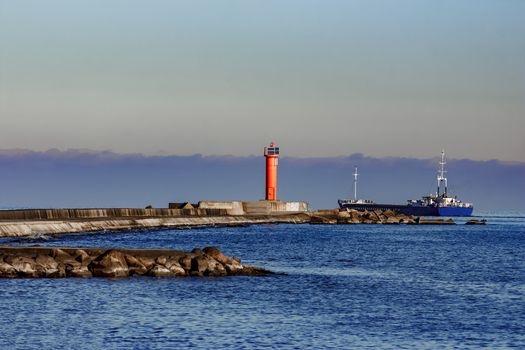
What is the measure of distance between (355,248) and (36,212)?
2630 cm

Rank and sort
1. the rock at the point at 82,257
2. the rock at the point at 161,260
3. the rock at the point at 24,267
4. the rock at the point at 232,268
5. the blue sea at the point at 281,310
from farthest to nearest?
1. the rock at the point at 232,268
2. the rock at the point at 161,260
3. the rock at the point at 82,257
4. the rock at the point at 24,267
5. the blue sea at the point at 281,310

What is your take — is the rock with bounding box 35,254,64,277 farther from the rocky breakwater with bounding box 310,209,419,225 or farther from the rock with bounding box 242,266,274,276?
the rocky breakwater with bounding box 310,209,419,225

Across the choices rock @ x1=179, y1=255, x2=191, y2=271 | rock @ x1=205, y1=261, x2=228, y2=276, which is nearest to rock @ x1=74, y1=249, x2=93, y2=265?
rock @ x1=179, y1=255, x2=191, y2=271

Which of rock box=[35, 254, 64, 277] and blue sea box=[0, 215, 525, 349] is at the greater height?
rock box=[35, 254, 64, 277]

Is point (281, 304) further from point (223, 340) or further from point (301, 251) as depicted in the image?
point (301, 251)

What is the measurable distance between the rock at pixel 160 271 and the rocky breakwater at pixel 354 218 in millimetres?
94629

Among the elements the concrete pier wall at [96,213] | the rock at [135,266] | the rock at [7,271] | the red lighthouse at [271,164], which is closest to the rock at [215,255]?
the rock at [135,266]

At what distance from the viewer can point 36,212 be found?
8344 centimetres

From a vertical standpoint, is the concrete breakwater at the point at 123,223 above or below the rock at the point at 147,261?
above

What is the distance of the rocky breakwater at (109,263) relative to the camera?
136 ft

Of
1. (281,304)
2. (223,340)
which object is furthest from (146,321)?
(281,304)

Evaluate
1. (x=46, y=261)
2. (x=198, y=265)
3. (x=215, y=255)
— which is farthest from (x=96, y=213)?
(x=46, y=261)

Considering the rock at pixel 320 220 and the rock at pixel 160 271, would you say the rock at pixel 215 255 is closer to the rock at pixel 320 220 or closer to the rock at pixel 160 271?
the rock at pixel 160 271

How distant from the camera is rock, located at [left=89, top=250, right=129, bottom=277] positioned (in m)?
42.0
